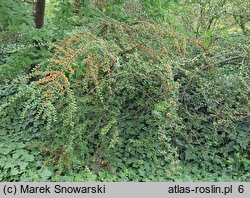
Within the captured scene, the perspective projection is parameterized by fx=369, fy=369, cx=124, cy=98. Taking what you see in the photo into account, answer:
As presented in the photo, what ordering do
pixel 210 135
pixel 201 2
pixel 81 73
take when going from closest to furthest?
pixel 81 73 < pixel 210 135 < pixel 201 2

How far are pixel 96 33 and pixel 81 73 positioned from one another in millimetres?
702

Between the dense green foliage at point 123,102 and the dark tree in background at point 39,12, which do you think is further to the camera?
the dark tree in background at point 39,12

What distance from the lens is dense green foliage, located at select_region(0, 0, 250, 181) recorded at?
3.74m

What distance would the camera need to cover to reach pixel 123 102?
14.1ft

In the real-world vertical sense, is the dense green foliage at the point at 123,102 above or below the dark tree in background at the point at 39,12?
below

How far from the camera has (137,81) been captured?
4164 mm

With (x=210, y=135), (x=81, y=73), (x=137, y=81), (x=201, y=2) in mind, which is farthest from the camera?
(x=201, y=2)

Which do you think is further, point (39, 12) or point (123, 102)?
point (39, 12)

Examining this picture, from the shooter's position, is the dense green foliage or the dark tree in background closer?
the dense green foliage

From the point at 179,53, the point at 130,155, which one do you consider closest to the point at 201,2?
the point at 179,53

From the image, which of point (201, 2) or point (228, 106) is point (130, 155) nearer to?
point (228, 106)

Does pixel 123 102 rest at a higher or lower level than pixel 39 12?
lower

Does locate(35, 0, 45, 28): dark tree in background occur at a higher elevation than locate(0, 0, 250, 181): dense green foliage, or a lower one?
higher

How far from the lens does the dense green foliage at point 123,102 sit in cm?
374
